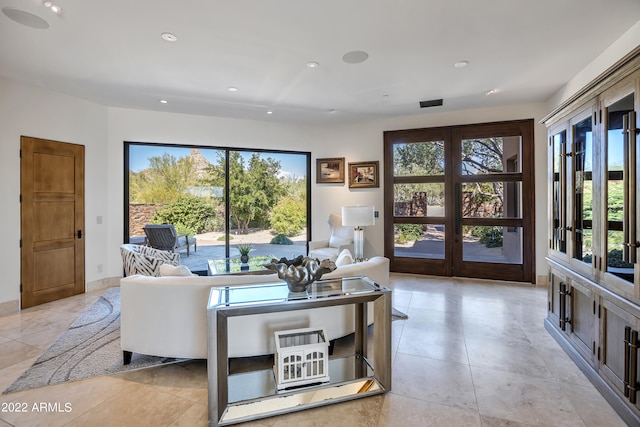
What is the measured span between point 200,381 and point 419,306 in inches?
106

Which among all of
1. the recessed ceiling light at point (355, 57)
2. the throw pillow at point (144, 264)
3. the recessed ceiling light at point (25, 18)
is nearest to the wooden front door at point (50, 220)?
the throw pillow at point (144, 264)

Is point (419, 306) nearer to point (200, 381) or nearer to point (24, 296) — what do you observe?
point (200, 381)

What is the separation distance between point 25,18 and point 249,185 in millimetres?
3651

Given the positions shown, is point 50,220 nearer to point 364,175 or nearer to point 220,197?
point 220,197

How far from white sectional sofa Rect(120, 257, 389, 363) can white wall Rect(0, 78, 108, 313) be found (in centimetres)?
271

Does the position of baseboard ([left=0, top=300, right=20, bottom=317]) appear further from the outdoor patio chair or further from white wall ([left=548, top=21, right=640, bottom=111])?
white wall ([left=548, top=21, right=640, bottom=111])

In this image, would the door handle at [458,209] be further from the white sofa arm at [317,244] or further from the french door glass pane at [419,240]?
the white sofa arm at [317,244]

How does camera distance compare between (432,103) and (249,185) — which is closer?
(432,103)

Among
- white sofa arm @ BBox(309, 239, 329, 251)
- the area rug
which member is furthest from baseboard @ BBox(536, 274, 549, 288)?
the area rug

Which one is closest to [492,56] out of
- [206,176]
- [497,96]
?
[497,96]

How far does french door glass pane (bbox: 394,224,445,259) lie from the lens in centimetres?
547

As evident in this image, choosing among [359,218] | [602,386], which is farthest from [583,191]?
[359,218]

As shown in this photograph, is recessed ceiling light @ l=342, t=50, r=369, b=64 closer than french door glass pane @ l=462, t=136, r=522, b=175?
Yes

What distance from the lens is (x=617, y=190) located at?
6.61 feet
